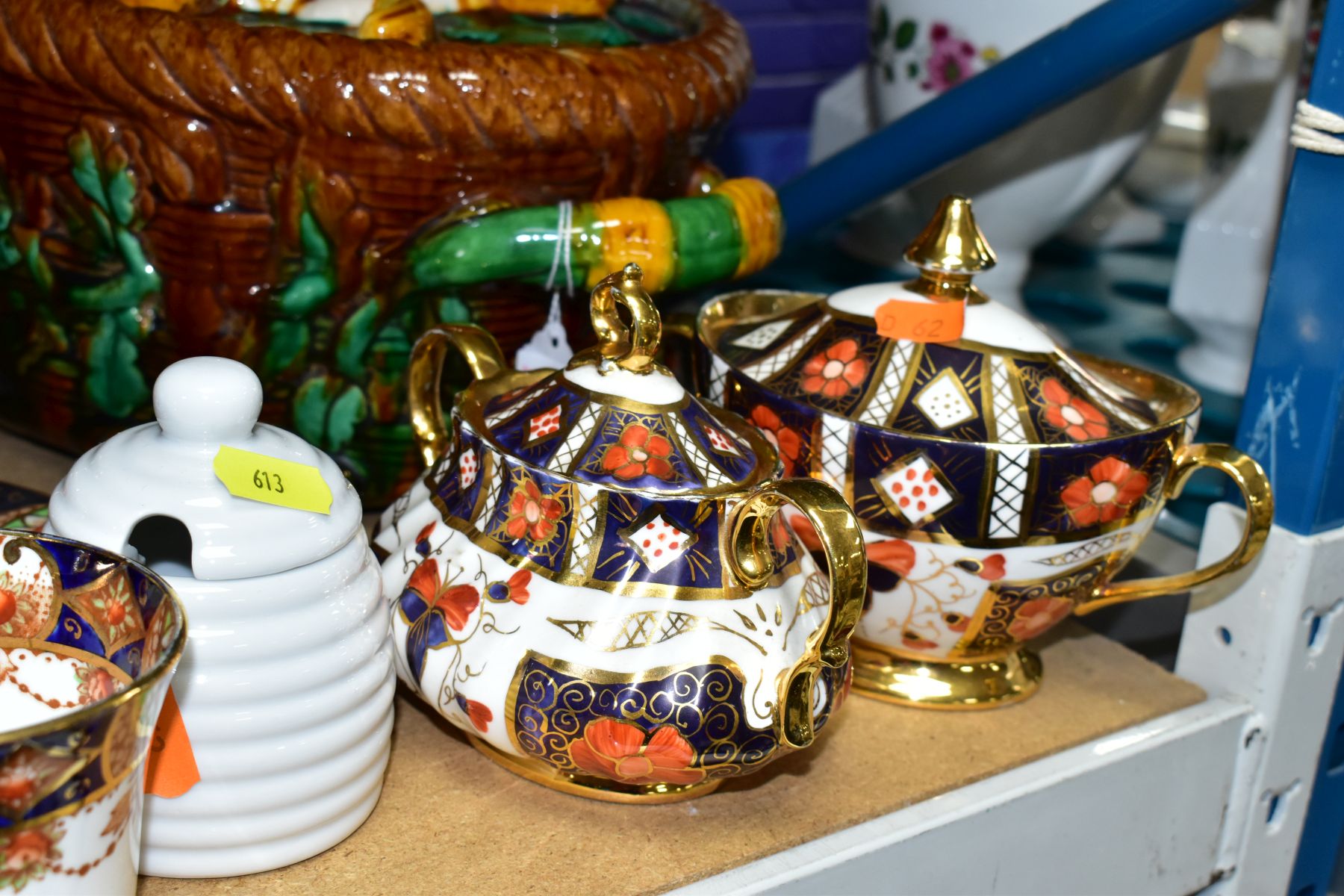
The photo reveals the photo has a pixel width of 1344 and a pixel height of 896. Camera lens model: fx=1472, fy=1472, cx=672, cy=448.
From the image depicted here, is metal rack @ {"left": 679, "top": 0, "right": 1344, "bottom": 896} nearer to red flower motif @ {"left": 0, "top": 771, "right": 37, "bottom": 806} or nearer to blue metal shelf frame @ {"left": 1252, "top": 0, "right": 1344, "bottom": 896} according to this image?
blue metal shelf frame @ {"left": 1252, "top": 0, "right": 1344, "bottom": 896}

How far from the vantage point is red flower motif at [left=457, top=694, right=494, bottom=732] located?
0.61 metres

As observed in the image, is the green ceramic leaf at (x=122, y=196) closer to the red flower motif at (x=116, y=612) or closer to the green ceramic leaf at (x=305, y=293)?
the green ceramic leaf at (x=305, y=293)

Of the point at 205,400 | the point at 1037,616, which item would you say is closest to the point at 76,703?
the point at 205,400

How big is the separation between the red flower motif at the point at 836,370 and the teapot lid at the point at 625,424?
0.26 ft

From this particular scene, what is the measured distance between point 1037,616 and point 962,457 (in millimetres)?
115

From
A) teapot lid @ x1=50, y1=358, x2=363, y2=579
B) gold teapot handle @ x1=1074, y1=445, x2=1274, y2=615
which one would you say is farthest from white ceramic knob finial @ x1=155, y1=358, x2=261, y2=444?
gold teapot handle @ x1=1074, y1=445, x2=1274, y2=615

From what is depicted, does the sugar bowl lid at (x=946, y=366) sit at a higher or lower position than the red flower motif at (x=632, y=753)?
higher

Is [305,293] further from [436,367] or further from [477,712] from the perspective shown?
[477,712]

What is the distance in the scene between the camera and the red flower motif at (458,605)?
2.04 feet

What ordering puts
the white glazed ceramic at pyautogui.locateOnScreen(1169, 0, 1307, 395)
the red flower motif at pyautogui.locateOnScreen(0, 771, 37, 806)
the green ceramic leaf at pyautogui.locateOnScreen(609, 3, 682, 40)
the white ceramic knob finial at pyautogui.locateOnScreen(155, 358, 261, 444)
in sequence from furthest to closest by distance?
the white glazed ceramic at pyautogui.locateOnScreen(1169, 0, 1307, 395)
the green ceramic leaf at pyautogui.locateOnScreen(609, 3, 682, 40)
the white ceramic knob finial at pyautogui.locateOnScreen(155, 358, 261, 444)
the red flower motif at pyautogui.locateOnScreen(0, 771, 37, 806)

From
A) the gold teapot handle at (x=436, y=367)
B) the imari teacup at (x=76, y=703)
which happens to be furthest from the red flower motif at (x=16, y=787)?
the gold teapot handle at (x=436, y=367)

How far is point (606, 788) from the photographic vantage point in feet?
2.15

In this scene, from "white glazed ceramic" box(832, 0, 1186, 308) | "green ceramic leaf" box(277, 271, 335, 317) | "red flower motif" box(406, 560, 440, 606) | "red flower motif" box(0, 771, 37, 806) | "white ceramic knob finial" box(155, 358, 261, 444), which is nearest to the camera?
"red flower motif" box(0, 771, 37, 806)

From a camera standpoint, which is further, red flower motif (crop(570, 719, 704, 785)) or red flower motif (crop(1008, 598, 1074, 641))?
red flower motif (crop(1008, 598, 1074, 641))
